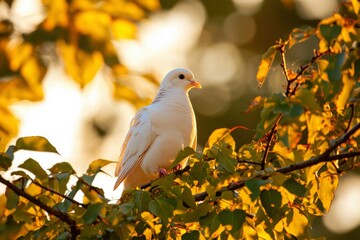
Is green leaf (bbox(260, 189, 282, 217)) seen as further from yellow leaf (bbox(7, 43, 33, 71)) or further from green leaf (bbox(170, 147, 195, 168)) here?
yellow leaf (bbox(7, 43, 33, 71))

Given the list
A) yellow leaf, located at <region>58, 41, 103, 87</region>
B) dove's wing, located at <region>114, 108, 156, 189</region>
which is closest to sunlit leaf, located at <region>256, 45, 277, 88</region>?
yellow leaf, located at <region>58, 41, 103, 87</region>

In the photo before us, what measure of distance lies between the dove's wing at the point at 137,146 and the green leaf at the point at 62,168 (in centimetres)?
208

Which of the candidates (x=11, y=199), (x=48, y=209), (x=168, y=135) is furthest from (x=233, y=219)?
(x=168, y=135)

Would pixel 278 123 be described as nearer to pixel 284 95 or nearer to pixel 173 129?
pixel 284 95

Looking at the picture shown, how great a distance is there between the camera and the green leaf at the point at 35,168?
253cm

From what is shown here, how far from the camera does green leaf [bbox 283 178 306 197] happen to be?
265 cm

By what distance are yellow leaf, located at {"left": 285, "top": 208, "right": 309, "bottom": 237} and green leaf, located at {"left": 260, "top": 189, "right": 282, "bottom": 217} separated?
242mm

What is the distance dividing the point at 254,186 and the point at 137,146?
2345 millimetres

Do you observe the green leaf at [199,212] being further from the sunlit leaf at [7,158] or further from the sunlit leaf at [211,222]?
the sunlit leaf at [7,158]

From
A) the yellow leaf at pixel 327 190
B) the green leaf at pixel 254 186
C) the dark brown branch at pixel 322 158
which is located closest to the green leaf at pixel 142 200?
the dark brown branch at pixel 322 158

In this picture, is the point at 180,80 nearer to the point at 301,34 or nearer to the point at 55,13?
the point at 301,34

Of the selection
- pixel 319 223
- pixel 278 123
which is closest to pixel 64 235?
pixel 278 123

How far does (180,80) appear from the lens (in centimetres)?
535

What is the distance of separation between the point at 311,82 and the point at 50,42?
975mm
